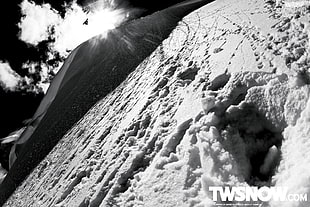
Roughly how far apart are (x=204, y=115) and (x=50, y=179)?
12.1ft

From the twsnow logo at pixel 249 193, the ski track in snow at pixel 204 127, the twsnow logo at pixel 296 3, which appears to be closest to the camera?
the twsnow logo at pixel 249 193

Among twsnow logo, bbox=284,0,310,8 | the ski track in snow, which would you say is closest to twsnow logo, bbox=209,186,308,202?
the ski track in snow

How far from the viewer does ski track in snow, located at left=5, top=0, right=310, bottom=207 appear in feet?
7.67

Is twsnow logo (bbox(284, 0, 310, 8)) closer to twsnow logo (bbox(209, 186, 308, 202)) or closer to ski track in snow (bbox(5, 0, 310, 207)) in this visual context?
ski track in snow (bbox(5, 0, 310, 207))

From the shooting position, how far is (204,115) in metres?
3.05

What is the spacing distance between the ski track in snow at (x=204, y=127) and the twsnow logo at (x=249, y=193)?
0.06 meters

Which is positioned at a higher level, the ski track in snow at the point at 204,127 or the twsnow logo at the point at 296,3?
the twsnow logo at the point at 296,3

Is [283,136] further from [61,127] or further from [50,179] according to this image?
[61,127]

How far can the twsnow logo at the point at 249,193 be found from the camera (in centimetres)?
199

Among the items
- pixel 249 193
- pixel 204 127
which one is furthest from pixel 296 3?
pixel 249 193

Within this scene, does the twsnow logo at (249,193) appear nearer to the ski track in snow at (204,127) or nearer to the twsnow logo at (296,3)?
the ski track in snow at (204,127)

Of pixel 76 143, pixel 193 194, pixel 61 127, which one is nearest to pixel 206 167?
pixel 193 194

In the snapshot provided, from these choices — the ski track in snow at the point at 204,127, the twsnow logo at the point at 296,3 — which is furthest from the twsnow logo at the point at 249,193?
the twsnow logo at the point at 296,3

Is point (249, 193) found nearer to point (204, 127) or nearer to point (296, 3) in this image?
point (204, 127)
